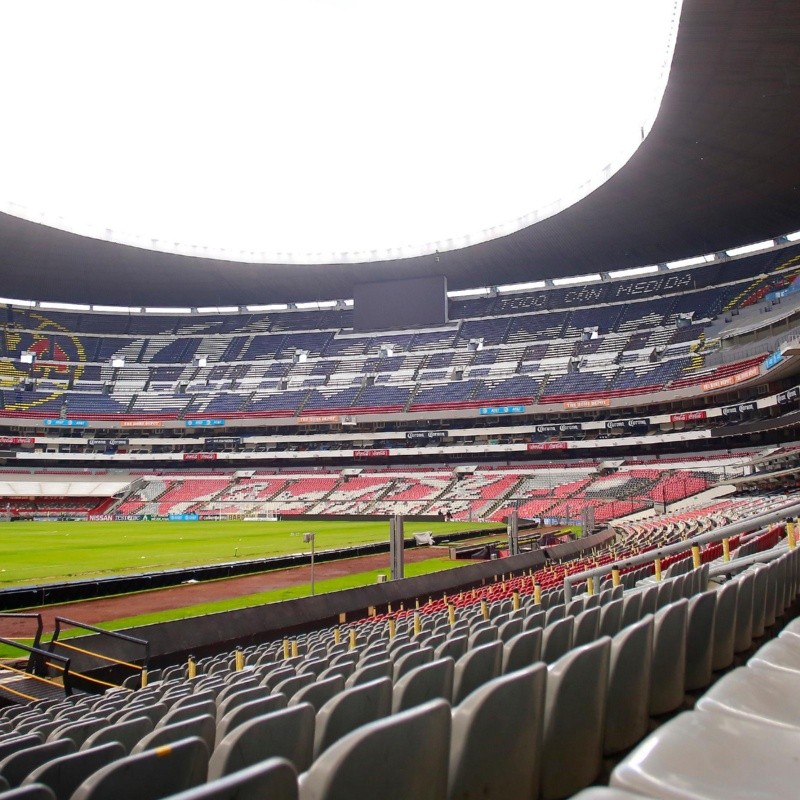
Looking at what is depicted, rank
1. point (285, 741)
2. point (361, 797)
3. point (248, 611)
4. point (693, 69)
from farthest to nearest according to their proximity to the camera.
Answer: point (693, 69)
point (248, 611)
point (285, 741)
point (361, 797)

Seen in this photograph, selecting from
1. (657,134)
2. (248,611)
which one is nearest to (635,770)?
(248,611)

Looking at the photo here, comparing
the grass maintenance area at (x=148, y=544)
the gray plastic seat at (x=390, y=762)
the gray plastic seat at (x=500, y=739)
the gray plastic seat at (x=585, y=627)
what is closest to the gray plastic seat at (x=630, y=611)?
the gray plastic seat at (x=585, y=627)

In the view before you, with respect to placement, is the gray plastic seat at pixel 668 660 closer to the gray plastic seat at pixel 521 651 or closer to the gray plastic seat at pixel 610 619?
the gray plastic seat at pixel 521 651

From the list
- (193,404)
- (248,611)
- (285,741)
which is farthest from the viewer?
(193,404)

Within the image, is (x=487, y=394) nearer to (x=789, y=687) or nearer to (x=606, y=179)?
(x=606, y=179)

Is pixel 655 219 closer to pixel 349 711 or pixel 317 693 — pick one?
pixel 317 693

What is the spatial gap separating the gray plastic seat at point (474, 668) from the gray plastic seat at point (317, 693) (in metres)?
0.93

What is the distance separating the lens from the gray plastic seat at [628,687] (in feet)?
9.36

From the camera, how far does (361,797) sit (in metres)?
1.59

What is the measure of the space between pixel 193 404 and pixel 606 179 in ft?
160

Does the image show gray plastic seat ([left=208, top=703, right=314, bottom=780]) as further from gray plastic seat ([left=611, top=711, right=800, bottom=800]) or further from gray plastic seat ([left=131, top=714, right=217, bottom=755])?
gray plastic seat ([left=611, top=711, right=800, bottom=800])

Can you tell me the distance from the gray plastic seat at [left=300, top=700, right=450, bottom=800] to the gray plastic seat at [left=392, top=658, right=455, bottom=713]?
46.1 inches

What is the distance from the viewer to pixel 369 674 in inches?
185

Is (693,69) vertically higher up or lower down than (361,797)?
higher up
